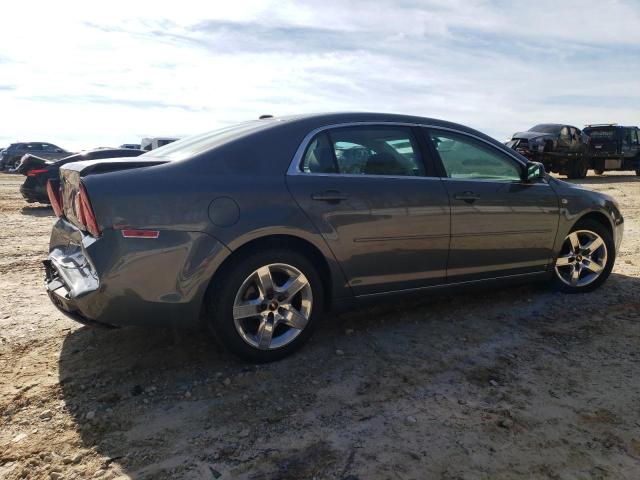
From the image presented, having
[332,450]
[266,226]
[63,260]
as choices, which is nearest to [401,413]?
[332,450]

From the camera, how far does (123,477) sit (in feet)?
7.22

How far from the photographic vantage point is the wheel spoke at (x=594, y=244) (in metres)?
4.73

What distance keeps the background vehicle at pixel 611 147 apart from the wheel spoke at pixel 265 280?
67.6ft

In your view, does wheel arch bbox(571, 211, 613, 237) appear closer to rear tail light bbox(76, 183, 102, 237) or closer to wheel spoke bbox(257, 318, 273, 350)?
wheel spoke bbox(257, 318, 273, 350)

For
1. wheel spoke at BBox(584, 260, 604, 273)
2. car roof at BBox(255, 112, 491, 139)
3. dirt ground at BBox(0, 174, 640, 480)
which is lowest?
dirt ground at BBox(0, 174, 640, 480)

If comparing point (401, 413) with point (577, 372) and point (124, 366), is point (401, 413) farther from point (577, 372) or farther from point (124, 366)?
point (124, 366)

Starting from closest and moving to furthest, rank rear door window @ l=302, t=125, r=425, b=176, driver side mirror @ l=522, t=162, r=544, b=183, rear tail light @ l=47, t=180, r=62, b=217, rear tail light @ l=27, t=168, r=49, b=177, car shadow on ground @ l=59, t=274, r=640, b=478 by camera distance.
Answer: car shadow on ground @ l=59, t=274, r=640, b=478 < rear door window @ l=302, t=125, r=425, b=176 < rear tail light @ l=47, t=180, r=62, b=217 < driver side mirror @ l=522, t=162, r=544, b=183 < rear tail light @ l=27, t=168, r=49, b=177

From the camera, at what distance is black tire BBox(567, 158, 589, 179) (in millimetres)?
19531

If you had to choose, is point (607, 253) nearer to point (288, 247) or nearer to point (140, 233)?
point (288, 247)

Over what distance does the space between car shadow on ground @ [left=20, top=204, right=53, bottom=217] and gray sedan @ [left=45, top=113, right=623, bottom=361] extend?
7.68 meters

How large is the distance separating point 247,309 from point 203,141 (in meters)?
1.23

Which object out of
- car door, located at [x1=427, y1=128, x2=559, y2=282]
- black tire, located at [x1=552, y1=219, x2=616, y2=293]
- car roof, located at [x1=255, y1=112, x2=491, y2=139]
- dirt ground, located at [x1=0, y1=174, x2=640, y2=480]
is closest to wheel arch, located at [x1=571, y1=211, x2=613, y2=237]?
black tire, located at [x1=552, y1=219, x2=616, y2=293]

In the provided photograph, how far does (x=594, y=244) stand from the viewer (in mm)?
4754

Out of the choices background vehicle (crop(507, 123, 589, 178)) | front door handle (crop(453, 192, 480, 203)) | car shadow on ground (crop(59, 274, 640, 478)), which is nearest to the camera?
car shadow on ground (crop(59, 274, 640, 478))
